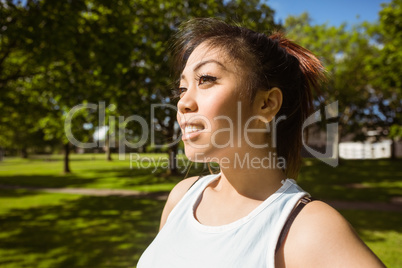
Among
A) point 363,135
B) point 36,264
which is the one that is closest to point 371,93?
point 363,135

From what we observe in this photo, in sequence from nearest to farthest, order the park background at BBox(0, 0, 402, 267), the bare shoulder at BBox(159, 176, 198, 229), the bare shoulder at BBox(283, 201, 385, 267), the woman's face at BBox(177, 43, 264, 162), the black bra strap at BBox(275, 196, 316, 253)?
1. the bare shoulder at BBox(283, 201, 385, 267)
2. the black bra strap at BBox(275, 196, 316, 253)
3. the woman's face at BBox(177, 43, 264, 162)
4. the bare shoulder at BBox(159, 176, 198, 229)
5. the park background at BBox(0, 0, 402, 267)

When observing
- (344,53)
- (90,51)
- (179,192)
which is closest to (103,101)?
(90,51)

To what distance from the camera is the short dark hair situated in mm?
1355

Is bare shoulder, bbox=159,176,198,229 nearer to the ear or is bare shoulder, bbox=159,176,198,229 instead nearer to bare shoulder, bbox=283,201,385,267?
the ear

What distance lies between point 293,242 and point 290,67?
2.74 ft

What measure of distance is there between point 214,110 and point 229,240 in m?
0.52

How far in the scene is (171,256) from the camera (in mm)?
1266

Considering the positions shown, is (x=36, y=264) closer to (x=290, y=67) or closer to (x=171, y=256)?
(x=171, y=256)

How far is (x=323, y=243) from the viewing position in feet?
3.04

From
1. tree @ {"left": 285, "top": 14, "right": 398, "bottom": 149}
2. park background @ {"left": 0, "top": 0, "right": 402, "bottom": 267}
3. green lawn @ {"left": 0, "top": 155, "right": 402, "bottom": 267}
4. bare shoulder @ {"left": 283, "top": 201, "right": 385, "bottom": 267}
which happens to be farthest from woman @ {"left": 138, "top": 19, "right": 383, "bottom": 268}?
tree @ {"left": 285, "top": 14, "right": 398, "bottom": 149}

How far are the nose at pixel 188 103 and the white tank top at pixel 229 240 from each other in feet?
1.60

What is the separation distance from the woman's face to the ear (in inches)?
2.3

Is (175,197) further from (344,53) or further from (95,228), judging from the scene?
(344,53)

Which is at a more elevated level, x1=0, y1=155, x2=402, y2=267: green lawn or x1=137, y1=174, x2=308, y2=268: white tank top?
x1=137, y1=174, x2=308, y2=268: white tank top
